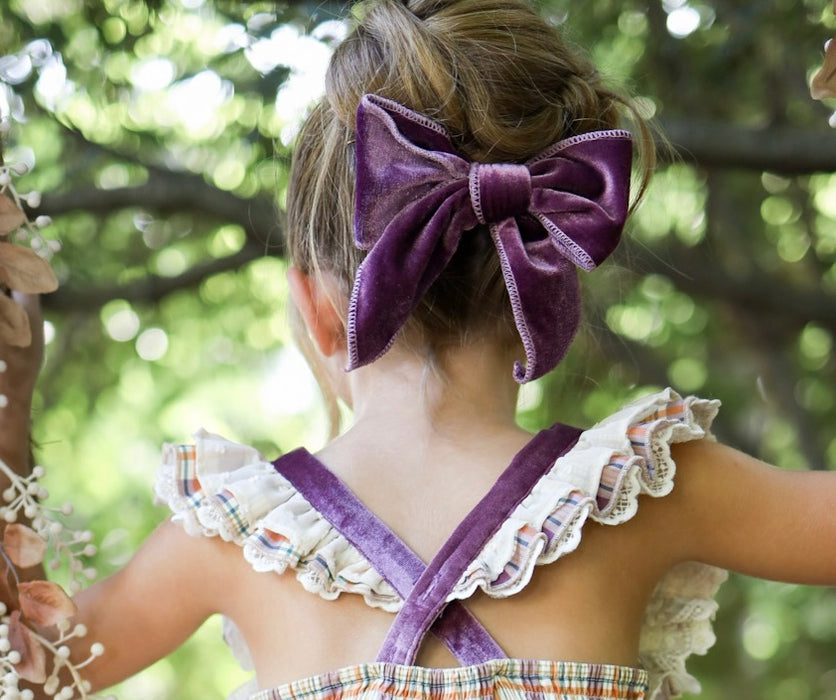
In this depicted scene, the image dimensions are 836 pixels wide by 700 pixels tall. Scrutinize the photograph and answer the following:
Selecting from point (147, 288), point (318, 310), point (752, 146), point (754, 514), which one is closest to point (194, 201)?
point (147, 288)

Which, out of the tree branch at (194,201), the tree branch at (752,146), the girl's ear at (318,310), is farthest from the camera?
the tree branch at (194,201)

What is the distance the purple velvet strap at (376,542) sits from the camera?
4.21 feet

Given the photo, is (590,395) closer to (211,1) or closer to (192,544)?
(211,1)

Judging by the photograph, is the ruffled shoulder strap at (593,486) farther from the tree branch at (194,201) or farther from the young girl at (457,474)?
the tree branch at (194,201)

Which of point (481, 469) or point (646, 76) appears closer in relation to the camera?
point (481, 469)

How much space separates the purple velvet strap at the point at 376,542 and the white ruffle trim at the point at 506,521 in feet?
0.04

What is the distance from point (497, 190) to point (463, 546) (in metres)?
0.40

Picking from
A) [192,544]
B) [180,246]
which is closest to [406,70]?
[192,544]

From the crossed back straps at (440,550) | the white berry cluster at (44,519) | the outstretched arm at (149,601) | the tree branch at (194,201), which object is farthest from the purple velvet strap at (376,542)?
the tree branch at (194,201)

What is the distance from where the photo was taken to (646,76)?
8.29 feet

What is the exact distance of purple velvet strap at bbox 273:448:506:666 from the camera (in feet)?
4.21

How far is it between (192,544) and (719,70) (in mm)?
1680

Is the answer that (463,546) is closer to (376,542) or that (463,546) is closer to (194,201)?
(376,542)

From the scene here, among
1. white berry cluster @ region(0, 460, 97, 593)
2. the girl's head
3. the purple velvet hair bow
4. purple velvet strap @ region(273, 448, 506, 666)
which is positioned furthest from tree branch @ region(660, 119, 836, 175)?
white berry cluster @ region(0, 460, 97, 593)
